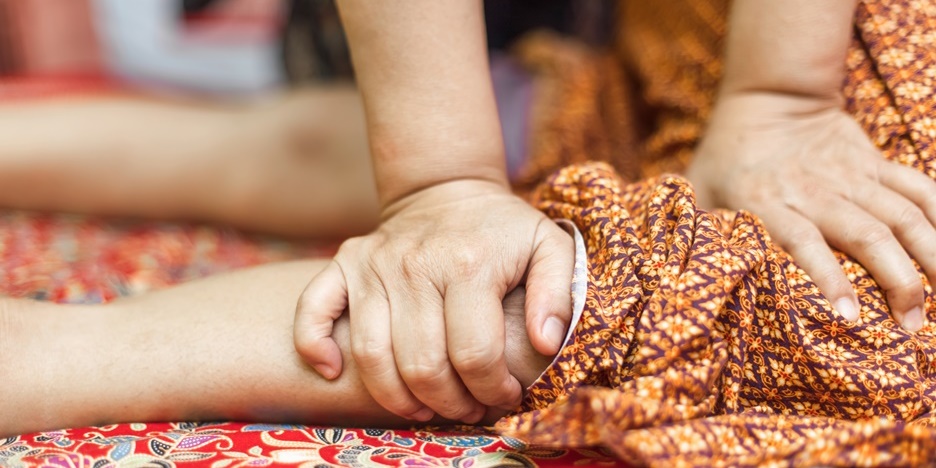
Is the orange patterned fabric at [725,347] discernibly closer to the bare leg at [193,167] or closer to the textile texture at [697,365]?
the textile texture at [697,365]

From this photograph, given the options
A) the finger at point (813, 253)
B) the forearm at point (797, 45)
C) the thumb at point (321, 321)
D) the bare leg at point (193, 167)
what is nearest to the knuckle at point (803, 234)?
the finger at point (813, 253)

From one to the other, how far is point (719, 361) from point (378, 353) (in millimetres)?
250

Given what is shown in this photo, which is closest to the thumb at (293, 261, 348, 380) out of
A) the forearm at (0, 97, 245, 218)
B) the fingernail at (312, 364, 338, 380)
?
the fingernail at (312, 364, 338, 380)

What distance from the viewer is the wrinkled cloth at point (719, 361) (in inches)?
19.6

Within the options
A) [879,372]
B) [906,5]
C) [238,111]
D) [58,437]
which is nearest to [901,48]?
[906,5]

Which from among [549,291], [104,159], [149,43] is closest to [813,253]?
[549,291]

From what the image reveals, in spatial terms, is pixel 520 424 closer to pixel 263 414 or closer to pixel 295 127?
pixel 263 414

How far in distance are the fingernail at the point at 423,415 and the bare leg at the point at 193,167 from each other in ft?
1.83

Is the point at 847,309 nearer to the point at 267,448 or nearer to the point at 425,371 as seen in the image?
the point at 425,371

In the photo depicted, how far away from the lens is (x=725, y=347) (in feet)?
1.79

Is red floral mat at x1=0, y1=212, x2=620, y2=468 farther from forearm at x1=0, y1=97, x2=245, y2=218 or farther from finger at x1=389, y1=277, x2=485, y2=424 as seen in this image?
forearm at x1=0, y1=97, x2=245, y2=218

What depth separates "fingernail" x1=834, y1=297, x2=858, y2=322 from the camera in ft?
1.95

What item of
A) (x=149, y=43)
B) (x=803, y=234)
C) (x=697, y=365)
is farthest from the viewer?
(x=149, y=43)

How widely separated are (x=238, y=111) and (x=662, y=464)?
1.02 meters
